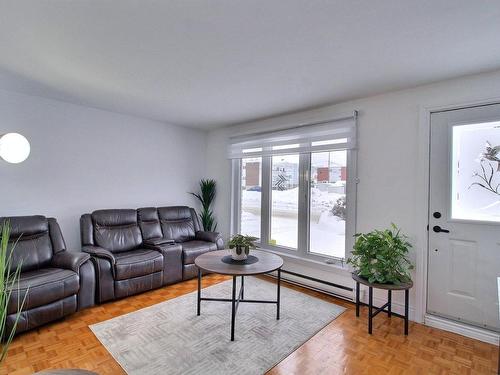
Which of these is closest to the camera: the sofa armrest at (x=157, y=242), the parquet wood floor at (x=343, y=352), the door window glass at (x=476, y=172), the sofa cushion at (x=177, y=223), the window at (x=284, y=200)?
the parquet wood floor at (x=343, y=352)

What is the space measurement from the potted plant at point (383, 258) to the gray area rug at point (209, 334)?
627 millimetres

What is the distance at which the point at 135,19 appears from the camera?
1749 millimetres

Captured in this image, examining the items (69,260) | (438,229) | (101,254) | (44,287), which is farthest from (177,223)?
(438,229)

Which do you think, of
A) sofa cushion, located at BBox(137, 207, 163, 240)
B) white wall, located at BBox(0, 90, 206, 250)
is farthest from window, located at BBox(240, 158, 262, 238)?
sofa cushion, located at BBox(137, 207, 163, 240)

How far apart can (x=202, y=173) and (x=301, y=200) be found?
7.35ft

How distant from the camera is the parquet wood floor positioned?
6.49 feet

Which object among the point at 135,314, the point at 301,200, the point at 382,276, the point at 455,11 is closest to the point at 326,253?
the point at 301,200

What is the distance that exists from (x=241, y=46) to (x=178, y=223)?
9.94 ft

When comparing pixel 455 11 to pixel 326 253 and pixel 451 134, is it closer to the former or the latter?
pixel 451 134

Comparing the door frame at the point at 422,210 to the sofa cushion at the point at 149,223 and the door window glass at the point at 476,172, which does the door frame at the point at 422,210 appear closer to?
the door window glass at the point at 476,172

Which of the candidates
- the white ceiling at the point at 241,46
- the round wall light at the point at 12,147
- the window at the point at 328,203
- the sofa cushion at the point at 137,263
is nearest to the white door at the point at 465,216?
the white ceiling at the point at 241,46

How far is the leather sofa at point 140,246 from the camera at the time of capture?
3.07 metres

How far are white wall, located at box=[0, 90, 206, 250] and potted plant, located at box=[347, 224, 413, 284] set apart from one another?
3.28 meters

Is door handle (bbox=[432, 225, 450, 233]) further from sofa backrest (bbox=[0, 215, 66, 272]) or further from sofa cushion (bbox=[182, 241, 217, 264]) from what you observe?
sofa backrest (bbox=[0, 215, 66, 272])
